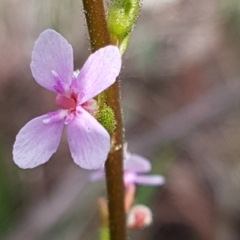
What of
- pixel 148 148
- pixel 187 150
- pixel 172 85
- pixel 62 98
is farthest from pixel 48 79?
pixel 172 85

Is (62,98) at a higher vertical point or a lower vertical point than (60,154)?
higher

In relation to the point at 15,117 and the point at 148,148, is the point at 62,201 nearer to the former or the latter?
the point at 148,148

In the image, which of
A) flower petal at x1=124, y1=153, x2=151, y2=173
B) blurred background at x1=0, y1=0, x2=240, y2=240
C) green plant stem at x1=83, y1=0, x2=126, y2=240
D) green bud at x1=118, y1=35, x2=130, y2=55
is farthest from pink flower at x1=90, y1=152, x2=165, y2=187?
blurred background at x1=0, y1=0, x2=240, y2=240

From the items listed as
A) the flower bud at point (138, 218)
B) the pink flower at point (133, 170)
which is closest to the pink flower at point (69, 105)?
the pink flower at point (133, 170)

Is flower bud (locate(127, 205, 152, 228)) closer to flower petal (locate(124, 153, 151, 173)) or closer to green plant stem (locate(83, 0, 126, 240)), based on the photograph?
flower petal (locate(124, 153, 151, 173))

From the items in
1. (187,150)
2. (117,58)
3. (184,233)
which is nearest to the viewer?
(117,58)

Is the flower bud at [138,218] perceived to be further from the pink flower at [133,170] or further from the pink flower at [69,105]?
the pink flower at [69,105]
